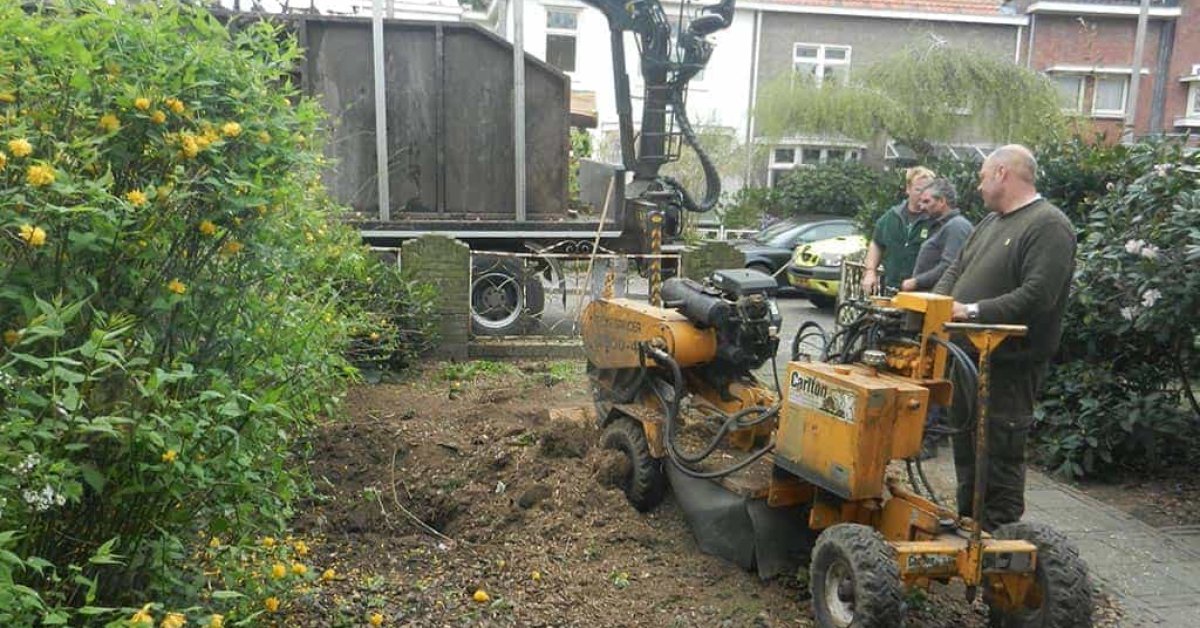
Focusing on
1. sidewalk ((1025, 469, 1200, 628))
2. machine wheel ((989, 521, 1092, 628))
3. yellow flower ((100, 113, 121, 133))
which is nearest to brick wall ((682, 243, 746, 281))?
sidewalk ((1025, 469, 1200, 628))

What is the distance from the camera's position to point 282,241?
326cm

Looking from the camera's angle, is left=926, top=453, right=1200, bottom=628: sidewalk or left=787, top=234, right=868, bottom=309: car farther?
left=787, top=234, right=868, bottom=309: car

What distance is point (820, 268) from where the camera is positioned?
14.8 meters

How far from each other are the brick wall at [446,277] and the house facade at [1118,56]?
22.5 meters

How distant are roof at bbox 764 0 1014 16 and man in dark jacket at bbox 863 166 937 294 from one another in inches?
792

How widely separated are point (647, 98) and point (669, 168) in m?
10.2

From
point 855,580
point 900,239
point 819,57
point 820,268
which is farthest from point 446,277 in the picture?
point 819,57

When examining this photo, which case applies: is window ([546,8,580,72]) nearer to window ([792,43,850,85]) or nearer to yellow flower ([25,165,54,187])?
window ([792,43,850,85])

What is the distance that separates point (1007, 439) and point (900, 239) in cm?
294

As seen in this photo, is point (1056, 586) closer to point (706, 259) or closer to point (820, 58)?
point (706, 259)

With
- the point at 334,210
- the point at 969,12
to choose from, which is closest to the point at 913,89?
the point at 969,12

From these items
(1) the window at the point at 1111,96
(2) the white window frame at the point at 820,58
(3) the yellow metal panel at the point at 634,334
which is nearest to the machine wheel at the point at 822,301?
(3) the yellow metal panel at the point at 634,334

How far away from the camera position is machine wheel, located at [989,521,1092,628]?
3.42m

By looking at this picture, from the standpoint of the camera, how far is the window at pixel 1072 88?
25169mm
